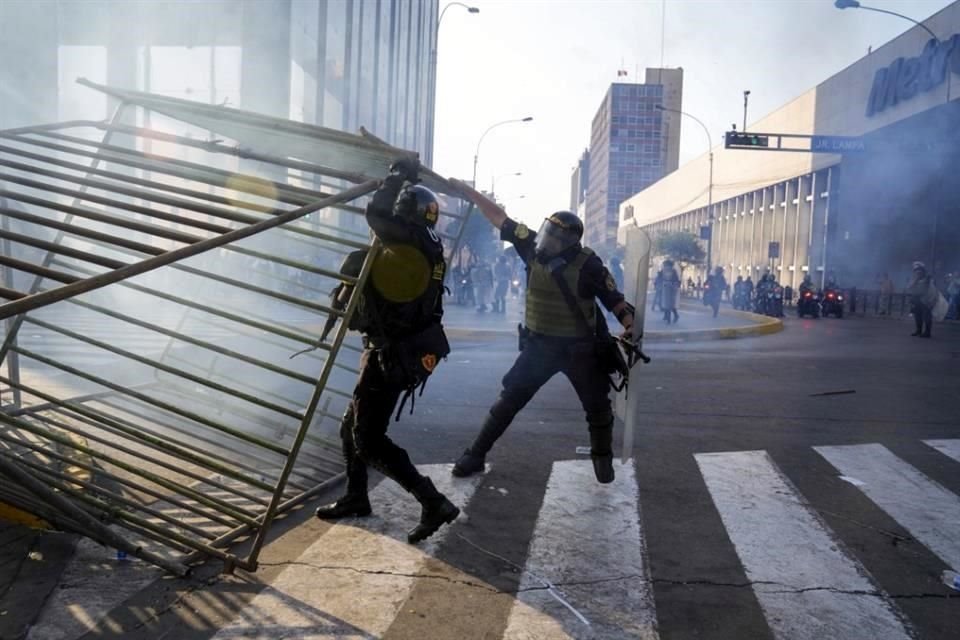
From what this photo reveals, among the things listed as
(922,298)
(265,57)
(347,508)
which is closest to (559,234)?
(347,508)

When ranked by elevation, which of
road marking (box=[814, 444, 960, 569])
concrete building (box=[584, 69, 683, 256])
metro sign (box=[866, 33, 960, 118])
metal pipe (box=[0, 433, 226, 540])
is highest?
concrete building (box=[584, 69, 683, 256])

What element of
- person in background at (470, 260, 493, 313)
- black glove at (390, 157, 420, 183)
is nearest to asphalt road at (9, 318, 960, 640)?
black glove at (390, 157, 420, 183)

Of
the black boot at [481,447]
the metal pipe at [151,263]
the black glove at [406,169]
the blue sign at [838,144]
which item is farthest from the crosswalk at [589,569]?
the blue sign at [838,144]

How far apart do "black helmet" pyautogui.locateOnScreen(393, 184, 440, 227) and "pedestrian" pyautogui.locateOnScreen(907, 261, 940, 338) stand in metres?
16.3

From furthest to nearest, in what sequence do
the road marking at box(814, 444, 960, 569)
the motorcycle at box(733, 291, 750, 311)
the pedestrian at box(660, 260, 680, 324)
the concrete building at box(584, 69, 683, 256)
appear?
the concrete building at box(584, 69, 683, 256) → the motorcycle at box(733, 291, 750, 311) → the pedestrian at box(660, 260, 680, 324) → the road marking at box(814, 444, 960, 569)

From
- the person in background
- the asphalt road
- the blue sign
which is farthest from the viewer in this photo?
the blue sign

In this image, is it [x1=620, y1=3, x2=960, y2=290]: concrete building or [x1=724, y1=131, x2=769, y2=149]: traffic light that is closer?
[x1=620, y1=3, x2=960, y2=290]: concrete building

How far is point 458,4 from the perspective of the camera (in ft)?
102

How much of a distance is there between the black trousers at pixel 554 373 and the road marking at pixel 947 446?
294cm

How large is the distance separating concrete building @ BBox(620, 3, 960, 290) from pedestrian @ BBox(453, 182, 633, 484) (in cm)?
2433

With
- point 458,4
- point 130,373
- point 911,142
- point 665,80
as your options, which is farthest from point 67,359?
point 665,80

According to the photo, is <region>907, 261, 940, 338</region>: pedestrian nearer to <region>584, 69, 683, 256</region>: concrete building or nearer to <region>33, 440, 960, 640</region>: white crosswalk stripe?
<region>33, 440, 960, 640</region>: white crosswalk stripe

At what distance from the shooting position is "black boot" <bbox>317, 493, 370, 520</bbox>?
4.25 metres

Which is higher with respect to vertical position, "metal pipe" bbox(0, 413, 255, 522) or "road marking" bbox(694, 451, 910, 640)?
"metal pipe" bbox(0, 413, 255, 522)
